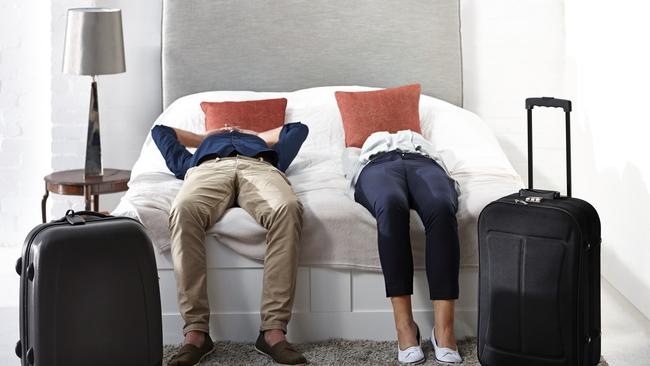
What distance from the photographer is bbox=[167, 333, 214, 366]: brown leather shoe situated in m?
3.10

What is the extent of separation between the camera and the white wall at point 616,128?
3.74 metres

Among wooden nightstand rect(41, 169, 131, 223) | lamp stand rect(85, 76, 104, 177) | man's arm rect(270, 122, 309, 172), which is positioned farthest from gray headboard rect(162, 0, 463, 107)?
man's arm rect(270, 122, 309, 172)

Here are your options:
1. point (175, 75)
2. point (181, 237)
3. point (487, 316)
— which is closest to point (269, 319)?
point (181, 237)

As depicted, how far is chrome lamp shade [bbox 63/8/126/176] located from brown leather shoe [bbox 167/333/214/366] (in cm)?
139

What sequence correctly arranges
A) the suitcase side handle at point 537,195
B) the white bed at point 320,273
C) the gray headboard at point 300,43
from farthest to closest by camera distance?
the gray headboard at point 300,43 < the white bed at point 320,273 < the suitcase side handle at point 537,195

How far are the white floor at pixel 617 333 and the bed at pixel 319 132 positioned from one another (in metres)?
0.50

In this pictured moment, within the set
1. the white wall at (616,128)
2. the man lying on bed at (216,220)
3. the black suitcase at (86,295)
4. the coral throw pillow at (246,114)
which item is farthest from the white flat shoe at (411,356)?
the coral throw pillow at (246,114)

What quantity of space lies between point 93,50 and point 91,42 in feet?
0.11

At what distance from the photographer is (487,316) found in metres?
3.01

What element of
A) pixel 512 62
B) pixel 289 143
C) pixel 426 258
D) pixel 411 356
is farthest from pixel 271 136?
pixel 512 62

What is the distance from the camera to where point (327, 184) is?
3.71m

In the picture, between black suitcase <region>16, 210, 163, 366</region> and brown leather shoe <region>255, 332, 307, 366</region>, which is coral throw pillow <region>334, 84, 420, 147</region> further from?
black suitcase <region>16, 210, 163, 366</region>

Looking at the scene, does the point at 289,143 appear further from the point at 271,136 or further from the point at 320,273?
the point at 320,273

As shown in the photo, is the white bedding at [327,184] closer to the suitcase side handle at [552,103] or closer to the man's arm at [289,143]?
the man's arm at [289,143]
